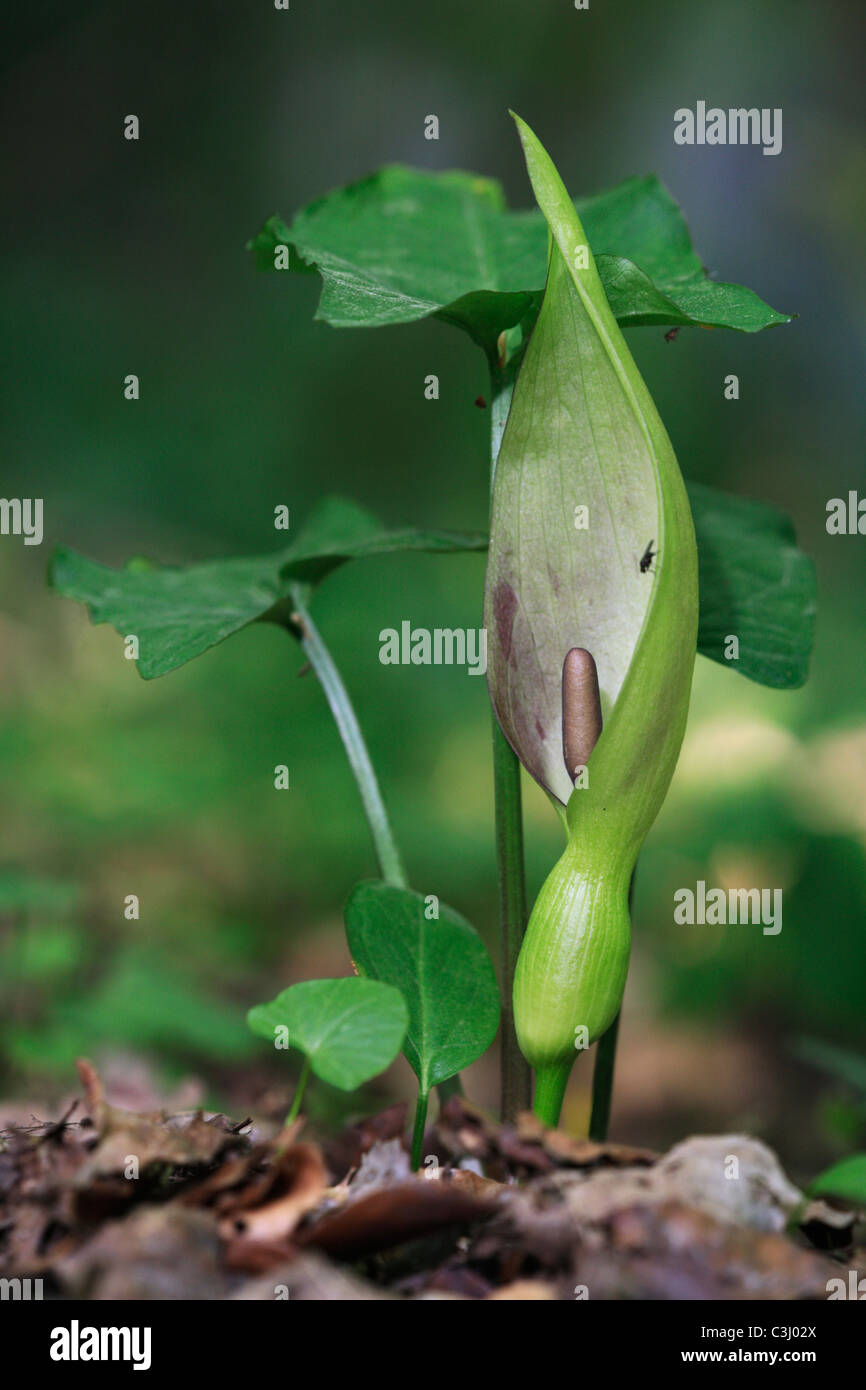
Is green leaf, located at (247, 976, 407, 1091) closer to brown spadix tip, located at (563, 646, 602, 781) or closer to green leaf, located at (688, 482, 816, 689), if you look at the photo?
brown spadix tip, located at (563, 646, 602, 781)

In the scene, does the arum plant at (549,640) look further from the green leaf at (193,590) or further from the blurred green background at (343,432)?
the blurred green background at (343,432)

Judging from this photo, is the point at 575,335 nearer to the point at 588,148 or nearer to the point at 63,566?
the point at 63,566

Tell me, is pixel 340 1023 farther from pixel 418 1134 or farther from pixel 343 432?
pixel 343 432

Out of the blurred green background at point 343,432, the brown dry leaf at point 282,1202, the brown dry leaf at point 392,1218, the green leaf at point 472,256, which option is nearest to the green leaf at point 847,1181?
the brown dry leaf at point 392,1218

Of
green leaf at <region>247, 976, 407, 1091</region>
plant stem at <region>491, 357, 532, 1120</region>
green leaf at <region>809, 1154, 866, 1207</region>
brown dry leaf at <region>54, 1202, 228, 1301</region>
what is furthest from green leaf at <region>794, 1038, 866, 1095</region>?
brown dry leaf at <region>54, 1202, 228, 1301</region>

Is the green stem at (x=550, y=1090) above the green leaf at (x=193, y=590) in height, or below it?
below

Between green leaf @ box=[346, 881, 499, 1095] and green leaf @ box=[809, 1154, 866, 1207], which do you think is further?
green leaf @ box=[346, 881, 499, 1095]
